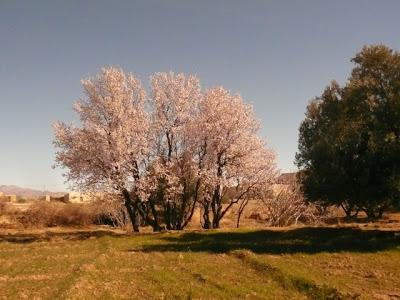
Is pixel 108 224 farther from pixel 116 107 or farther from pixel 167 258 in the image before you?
pixel 167 258

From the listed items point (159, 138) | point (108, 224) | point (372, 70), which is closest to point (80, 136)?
point (159, 138)

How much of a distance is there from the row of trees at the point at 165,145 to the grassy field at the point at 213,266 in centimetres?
828

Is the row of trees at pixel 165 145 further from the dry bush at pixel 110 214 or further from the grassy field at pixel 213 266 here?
the dry bush at pixel 110 214

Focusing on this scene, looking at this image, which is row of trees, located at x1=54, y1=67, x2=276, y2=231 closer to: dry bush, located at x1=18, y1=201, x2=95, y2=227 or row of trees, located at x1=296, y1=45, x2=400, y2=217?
row of trees, located at x1=296, y1=45, x2=400, y2=217

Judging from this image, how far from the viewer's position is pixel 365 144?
130ft

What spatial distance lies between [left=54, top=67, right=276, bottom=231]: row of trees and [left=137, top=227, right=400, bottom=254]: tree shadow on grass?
29.2 feet

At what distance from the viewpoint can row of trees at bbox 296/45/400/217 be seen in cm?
3794

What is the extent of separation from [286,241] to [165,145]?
68.6ft

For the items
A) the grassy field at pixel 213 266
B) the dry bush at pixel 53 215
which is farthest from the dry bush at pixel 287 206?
the dry bush at pixel 53 215

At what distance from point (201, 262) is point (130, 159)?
22961 millimetres

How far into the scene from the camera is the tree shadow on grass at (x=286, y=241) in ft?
119

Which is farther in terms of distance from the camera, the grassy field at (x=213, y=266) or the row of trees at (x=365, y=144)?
the row of trees at (x=365, y=144)

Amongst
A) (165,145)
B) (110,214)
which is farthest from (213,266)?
(110,214)

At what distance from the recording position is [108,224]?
9256cm
